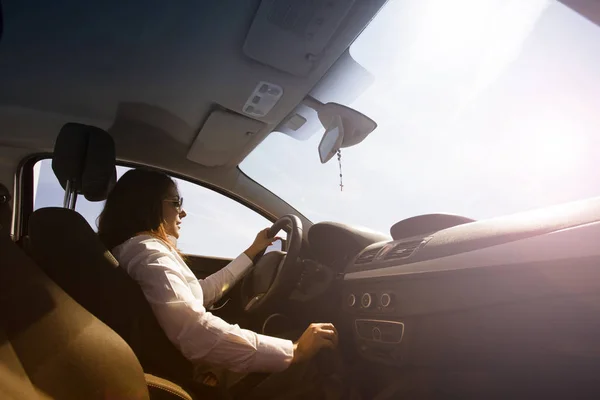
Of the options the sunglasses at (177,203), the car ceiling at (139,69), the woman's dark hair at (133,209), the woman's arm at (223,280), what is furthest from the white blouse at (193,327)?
the car ceiling at (139,69)

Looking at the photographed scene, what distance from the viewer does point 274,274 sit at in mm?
1891

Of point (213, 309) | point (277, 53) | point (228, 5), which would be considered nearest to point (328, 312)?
point (213, 309)

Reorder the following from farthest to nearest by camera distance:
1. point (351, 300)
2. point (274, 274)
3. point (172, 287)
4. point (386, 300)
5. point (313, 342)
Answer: point (274, 274)
point (351, 300)
point (386, 300)
point (313, 342)
point (172, 287)

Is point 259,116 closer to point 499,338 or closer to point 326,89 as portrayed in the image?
point 326,89

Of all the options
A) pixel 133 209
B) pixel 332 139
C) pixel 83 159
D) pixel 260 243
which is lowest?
pixel 260 243

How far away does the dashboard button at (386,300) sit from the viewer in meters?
1.50

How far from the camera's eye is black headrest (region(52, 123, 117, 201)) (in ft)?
5.63

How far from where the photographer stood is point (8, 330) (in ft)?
2.60

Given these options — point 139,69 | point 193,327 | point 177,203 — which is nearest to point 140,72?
point 139,69

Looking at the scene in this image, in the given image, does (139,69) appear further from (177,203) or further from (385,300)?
(385,300)

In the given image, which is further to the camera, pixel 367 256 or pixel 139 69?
pixel 139 69

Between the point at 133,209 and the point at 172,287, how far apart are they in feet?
1.56

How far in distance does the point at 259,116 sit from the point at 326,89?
45 centimetres

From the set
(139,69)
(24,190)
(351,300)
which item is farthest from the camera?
(24,190)
